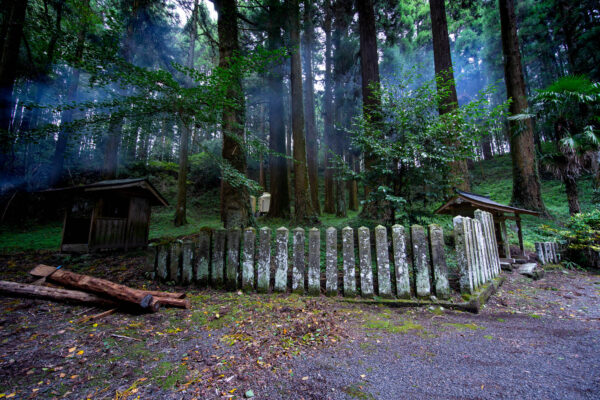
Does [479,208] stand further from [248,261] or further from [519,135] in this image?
[519,135]

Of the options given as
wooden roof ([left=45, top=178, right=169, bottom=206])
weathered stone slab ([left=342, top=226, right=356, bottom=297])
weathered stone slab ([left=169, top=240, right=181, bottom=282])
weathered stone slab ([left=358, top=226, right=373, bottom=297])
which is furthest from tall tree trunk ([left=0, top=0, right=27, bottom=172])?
weathered stone slab ([left=358, top=226, right=373, bottom=297])

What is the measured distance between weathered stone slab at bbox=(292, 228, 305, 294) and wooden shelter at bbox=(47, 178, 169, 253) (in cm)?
592

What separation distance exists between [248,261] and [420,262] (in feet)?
8.47

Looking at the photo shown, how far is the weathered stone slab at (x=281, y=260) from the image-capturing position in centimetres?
370

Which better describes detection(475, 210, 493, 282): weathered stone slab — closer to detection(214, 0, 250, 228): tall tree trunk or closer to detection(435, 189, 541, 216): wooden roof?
detection(435, 189, 541, 216): wooden roof

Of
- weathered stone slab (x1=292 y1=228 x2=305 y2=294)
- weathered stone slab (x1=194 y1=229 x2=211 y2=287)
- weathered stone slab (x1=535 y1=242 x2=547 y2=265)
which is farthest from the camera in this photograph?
weathered stone slab (x1=535 y1=242 x2=547 y2=265)

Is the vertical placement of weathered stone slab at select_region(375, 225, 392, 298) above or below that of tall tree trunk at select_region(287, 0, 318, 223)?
below

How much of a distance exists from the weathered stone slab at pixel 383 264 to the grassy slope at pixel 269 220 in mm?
1486

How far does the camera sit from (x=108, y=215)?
7406 mm

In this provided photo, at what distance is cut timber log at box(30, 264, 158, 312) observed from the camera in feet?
9.85

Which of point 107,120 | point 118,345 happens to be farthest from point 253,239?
point 107,120

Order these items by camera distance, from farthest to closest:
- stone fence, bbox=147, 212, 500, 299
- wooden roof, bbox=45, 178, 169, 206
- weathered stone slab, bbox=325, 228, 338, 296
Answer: wooden roof, bbox=45, 178, 169, 206, weathered stone slab, bbox=325, 228, 338, 296, stone fence, bbox=147, 212, 500, 299

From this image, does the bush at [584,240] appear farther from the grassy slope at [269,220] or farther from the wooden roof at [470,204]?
the wooden roof at [470,204]

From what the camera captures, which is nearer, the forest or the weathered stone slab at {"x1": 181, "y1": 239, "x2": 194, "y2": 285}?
the weathered stone slab at {"x1": 181, "y1": 239, "x2": 194, "y2": 285}
